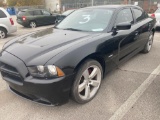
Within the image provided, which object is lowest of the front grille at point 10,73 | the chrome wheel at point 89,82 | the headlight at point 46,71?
the chrome wheel at point 89,82

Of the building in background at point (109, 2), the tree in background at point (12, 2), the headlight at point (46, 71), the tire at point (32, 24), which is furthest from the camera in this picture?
the tree in background at point (12, 2)

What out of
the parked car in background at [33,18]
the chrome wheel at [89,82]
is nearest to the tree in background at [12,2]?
the parked car in background at [33,18]

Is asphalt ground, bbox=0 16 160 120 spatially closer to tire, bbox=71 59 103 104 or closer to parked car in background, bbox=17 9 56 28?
tire, bbox=71 59 103 104

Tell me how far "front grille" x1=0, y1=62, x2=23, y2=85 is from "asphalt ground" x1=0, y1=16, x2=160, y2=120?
0.57m

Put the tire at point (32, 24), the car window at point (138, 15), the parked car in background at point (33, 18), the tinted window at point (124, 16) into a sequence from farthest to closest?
the tire at point (32, 24) < the parked car in background at point (33, 18) < the car window at point (138, 15) < the tinted window at point (124, 16)

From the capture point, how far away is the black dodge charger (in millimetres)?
2264

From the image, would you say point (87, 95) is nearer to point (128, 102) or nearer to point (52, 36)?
point (128, 102)

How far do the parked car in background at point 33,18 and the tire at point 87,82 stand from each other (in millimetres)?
10629

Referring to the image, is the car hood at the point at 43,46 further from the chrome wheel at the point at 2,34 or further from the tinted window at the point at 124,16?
the chrome wheel at the point at 2,34

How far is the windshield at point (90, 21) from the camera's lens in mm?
3323

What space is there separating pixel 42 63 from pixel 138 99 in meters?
1.79

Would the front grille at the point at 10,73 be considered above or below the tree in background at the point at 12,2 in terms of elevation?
below

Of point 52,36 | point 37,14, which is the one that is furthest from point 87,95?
point 37,14

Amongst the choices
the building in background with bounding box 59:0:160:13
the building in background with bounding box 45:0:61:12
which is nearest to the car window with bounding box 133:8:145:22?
the building in background with bounding box 59:0:160:13
